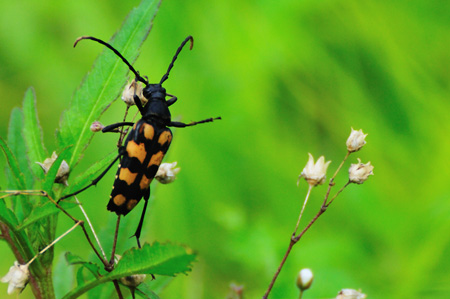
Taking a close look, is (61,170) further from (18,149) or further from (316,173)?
(316,173)

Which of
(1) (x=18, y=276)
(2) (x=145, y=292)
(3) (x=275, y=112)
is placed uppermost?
(3) (x=275, y=112)

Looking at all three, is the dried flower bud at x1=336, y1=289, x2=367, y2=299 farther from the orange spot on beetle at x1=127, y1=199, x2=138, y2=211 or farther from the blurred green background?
the blurred green background

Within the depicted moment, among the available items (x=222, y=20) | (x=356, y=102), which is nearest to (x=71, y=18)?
(x=222, y=20)

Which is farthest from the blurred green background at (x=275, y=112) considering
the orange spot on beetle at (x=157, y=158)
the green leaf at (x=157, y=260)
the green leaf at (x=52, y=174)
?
the green leaf at (x=157, y=260)

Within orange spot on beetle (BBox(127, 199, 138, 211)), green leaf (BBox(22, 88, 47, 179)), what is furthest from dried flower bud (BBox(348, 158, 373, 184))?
green leaf (BBox(22, 88, 47, 179))

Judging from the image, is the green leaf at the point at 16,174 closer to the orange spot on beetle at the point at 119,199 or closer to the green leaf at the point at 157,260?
the orange spot on beetle at the point at 119,199

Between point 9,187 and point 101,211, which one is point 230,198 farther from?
point 9,187

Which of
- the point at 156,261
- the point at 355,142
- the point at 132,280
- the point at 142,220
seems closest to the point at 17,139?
the point at 142,220
